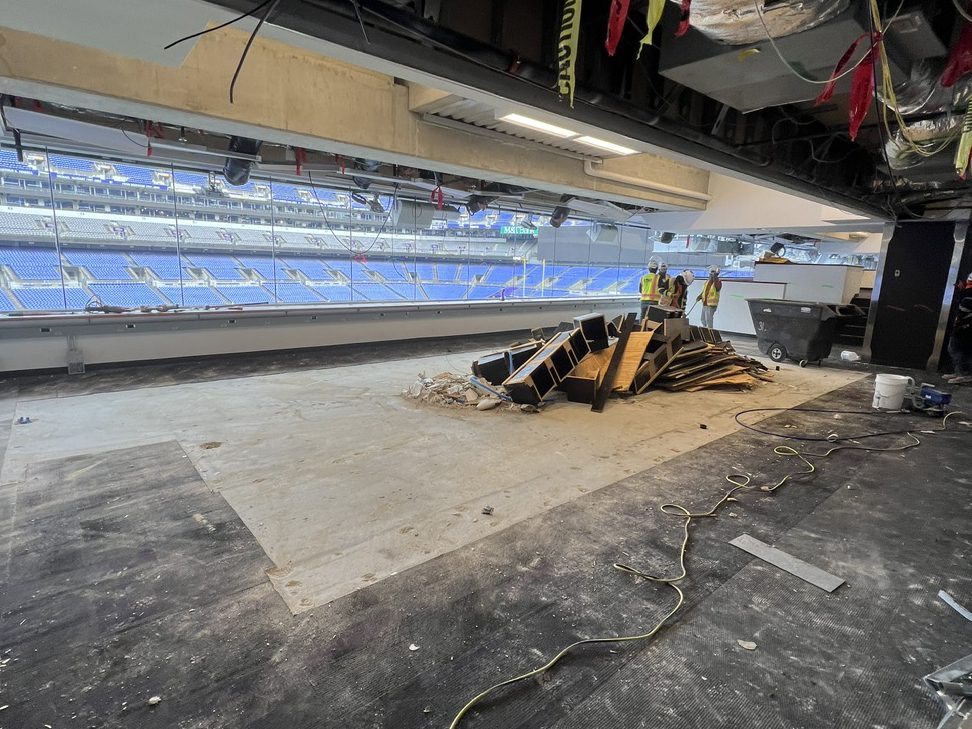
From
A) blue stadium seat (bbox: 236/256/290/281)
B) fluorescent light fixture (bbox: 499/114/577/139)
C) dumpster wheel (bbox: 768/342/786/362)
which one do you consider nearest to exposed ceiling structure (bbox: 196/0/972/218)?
fluorescent light fixture (bbox: 499/114/577/139)

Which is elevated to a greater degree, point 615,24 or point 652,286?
point 615,24

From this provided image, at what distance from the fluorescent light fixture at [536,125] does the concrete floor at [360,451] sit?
8.47 feet

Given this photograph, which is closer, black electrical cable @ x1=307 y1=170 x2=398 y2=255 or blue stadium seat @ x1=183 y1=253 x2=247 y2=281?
black electrical cable @ x1=307 y1=170 x2=398 y2=255

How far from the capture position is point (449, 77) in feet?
7.08

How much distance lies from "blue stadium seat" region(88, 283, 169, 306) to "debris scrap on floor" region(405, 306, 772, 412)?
5196 millimetres

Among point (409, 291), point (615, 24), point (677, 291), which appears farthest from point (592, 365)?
point (409, 291)

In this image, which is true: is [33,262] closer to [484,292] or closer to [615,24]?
[615,24]

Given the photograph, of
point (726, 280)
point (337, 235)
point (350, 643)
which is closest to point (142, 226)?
point (337, 235)

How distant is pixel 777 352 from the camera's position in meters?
7.47

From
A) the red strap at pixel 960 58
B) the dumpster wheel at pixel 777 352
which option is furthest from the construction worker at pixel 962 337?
the red strap at pixel 960 58

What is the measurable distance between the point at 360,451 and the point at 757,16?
3265mm

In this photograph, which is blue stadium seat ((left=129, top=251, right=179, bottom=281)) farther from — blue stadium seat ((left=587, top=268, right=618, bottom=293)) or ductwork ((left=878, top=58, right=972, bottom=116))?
blue stadium seat ((left=587, top=268, right=618, bottom=293))

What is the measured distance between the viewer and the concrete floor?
2.35 m

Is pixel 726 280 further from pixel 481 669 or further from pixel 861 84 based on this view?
pixel 481 669
